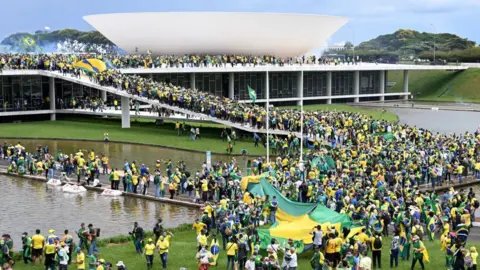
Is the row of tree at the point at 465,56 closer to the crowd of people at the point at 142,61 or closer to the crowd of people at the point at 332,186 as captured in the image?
the crowd of people at the point at 142,61

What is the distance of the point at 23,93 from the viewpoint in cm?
5591

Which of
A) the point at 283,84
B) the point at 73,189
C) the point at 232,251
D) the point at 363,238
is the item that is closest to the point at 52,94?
the point at 283,84

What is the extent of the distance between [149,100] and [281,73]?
26.5 metres

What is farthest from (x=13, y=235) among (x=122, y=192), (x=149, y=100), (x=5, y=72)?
(x=5, y=72)

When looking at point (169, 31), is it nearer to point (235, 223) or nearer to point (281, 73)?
point (281, 73)

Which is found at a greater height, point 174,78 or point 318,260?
point 174,78

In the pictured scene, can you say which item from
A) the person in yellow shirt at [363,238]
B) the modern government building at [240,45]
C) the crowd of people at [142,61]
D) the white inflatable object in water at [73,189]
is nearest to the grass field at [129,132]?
the crowd of people at [142,61]

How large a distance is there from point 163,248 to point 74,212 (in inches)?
349

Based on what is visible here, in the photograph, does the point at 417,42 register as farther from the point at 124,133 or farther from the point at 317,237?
the point at 317,237

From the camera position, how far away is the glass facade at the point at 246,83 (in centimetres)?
6975

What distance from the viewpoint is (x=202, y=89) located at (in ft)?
223

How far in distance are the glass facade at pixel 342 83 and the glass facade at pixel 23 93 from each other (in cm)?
3121

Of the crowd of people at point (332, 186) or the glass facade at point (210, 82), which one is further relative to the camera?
the glass facade at point (210, 82)

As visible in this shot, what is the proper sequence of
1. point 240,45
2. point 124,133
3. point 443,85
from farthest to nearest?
point 443,85
point 240,45
point 124,133
